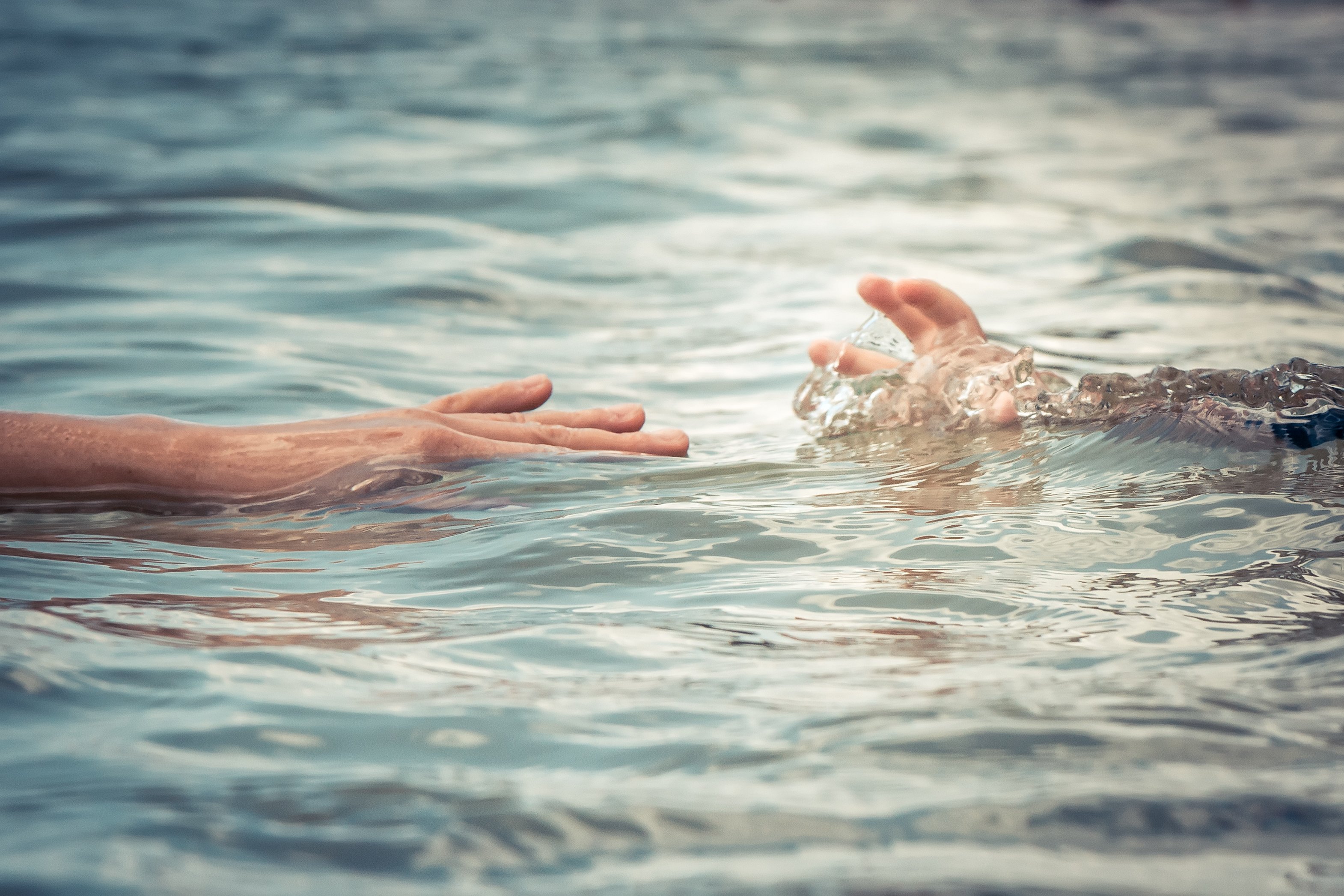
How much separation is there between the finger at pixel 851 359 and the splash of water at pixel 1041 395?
27mm

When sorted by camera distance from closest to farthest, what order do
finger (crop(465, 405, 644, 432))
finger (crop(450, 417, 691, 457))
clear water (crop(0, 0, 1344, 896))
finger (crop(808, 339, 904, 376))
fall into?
clear water (crop(0, 0, 1344, 896))
finger (crop(450, 417, 691, 457))
finger (crop(465, 405, 644, 432))
finger (crop(808, 339, 904, 376))

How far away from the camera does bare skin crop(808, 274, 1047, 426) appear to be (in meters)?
3.31

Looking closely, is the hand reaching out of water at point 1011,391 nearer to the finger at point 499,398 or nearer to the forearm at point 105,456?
the finger at point 499,398

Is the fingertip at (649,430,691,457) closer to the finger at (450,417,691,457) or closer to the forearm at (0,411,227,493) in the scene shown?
the finger at (450,417,691,457)

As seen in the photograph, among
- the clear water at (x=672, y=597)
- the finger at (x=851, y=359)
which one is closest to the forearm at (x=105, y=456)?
the clear water at (x=672, y=597)

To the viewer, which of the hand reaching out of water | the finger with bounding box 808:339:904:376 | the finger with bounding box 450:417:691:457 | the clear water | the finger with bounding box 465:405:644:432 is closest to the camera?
the clear water

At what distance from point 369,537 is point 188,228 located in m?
4.79

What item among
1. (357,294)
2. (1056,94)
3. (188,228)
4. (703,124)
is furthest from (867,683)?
(1056,94)

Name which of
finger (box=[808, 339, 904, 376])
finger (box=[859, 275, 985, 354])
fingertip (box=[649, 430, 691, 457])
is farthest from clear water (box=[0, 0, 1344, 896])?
finger (box=[859, 275, 985, 354])

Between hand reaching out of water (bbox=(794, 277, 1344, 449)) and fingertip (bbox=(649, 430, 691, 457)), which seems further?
fingertip (bbox=(649, 430, 691, 457))

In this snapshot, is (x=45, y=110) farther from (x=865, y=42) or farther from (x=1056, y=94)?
(x=865, y=42)

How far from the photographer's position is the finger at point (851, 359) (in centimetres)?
354

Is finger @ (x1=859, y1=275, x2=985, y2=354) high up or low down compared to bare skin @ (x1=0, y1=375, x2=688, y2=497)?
up

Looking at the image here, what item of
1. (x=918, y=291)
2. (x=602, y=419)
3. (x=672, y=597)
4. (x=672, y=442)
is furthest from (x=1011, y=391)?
(x=672, y=597)
